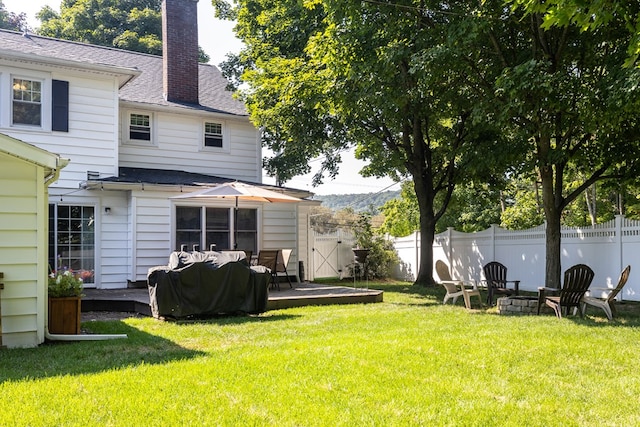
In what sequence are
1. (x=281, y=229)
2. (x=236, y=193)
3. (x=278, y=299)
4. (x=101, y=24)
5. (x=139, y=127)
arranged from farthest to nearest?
(x=101, y=24)
(x=281, y=229)
(x=139, y=127)
(x=236, y=193)
(x=278, y=299)

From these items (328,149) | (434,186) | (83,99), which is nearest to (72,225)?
(83,99)

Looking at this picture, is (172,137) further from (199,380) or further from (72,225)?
(199,380)

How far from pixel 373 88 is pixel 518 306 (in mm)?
5000

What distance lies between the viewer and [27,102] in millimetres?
12203

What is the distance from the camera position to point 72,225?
41.7ft

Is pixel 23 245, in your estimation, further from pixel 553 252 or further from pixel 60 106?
pixel 553 252

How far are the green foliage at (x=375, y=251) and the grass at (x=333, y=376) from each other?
10.8 m

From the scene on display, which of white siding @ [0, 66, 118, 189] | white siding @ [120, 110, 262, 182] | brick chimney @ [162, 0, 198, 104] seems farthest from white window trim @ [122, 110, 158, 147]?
white siding @ [0, 66, 118, 189]

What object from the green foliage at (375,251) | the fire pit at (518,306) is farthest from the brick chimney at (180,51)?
the fire pit at (518,306)

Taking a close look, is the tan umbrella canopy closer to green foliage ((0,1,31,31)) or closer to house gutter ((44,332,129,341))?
house gutter ((44,332,129,341))

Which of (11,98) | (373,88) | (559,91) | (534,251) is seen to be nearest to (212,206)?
(11,98)

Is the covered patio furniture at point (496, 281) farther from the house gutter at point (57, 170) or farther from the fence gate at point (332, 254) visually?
the house gutter at point (57, 170)

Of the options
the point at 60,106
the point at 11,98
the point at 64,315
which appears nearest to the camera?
the point at 64,315

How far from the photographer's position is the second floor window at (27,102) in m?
12.1
